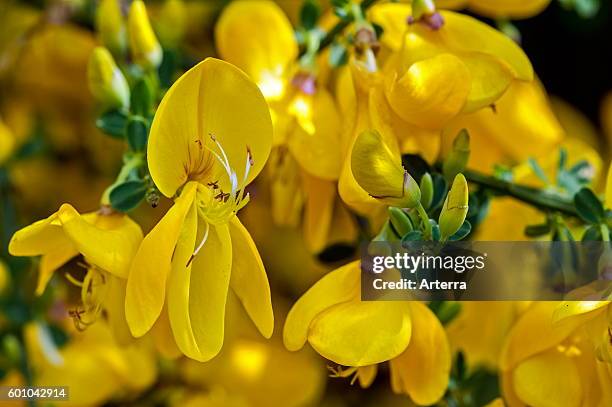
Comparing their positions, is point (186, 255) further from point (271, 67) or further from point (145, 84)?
point (271, 67)

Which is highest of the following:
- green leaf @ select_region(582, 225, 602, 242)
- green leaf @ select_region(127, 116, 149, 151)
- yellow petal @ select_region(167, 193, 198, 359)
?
green leaf @ select_region(127, 116, 149, 151)

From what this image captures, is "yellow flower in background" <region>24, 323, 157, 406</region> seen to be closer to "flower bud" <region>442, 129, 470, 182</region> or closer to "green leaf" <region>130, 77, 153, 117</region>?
"green leaf" <region>130, 77, 153, 117</region>

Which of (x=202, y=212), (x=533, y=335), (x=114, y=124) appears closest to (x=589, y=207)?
(x=533, y=335)

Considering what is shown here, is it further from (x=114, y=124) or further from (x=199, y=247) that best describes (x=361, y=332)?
(x=114, y=124)

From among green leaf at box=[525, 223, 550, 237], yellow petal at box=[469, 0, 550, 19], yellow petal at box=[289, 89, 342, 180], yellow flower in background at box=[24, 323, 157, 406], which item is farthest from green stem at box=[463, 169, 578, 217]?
yellow flower in background at box=[24, 323, 157, 406]

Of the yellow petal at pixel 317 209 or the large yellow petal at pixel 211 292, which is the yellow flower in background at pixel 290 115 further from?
the large yellow petal at pixel 211 292

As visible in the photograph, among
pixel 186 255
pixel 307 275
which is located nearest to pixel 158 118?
pixel 186 255
